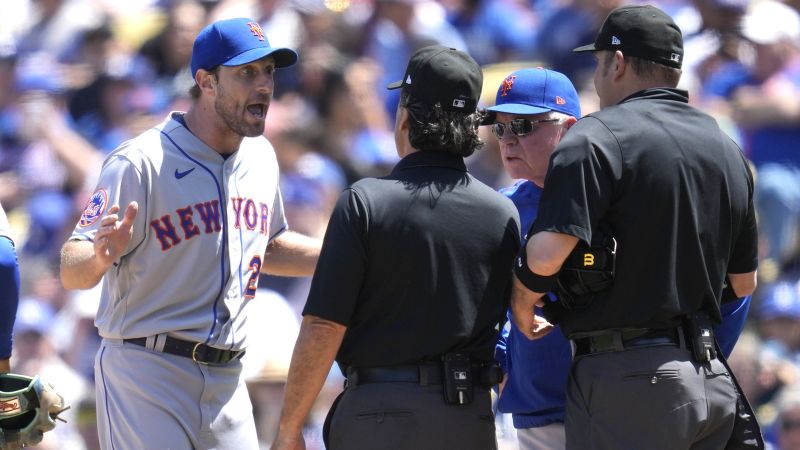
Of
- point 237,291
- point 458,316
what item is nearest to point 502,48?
point 237,291

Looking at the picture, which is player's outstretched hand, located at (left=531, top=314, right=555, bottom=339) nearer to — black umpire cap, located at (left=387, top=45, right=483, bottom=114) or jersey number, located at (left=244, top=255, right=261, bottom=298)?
black umpire cap, located at (left=387, top=45, right=483, bottom=114)

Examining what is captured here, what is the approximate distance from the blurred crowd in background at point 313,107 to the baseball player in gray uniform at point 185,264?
7.66 ft

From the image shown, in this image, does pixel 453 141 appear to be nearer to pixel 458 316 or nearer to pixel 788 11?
pixel 458 316

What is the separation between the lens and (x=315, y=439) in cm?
724

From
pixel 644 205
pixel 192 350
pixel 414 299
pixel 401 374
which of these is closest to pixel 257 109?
pixel 192 350

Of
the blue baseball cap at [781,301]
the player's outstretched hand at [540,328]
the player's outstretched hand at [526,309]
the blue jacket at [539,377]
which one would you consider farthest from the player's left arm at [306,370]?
the blue baseball cap at [781,301]

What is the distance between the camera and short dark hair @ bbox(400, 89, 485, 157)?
368cm

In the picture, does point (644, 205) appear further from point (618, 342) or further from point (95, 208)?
point (95, 208)

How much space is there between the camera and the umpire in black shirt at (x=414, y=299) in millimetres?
3549

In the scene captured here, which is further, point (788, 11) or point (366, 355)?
point (788, 11)

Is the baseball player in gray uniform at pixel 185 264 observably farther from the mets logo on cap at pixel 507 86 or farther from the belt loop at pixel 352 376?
the mets logo on cap at pixel 507 86

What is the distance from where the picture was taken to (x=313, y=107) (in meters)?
8.23

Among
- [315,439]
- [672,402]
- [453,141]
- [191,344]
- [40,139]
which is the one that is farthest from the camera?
[40,139]

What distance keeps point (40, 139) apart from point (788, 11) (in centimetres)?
530
